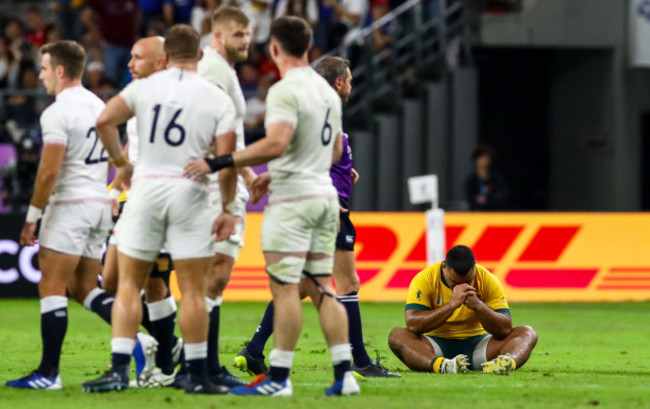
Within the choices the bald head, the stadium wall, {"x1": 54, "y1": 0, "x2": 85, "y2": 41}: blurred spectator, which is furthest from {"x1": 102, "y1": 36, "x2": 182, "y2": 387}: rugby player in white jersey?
{"x1": 54, "y1": 0, "x2": 85, "y2": 41}: blurred spectator

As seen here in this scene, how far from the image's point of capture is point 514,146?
1038 inches

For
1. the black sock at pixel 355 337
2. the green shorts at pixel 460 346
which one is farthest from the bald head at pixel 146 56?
the green shorts at pixel 460 346

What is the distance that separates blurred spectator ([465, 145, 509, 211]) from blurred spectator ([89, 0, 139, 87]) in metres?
5.96

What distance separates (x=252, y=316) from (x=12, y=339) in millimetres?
4041

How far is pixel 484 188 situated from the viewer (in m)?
20.3

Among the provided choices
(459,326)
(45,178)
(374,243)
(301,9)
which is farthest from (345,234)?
(301,9)

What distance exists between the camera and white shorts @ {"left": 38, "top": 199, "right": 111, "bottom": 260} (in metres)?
8.57

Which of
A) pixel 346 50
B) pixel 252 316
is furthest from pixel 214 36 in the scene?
pixel 346 50

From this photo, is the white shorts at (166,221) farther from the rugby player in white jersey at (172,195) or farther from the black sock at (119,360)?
the black sock at (119,360)

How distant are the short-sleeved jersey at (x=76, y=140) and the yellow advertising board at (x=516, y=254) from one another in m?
10.1

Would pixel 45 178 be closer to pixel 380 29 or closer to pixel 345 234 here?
pixel 345 234

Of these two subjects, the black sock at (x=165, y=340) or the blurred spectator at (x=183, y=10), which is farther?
the blurred spectator at (x=183, y=10)

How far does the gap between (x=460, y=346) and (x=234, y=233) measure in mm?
2933

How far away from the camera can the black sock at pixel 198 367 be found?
815 centimetres
